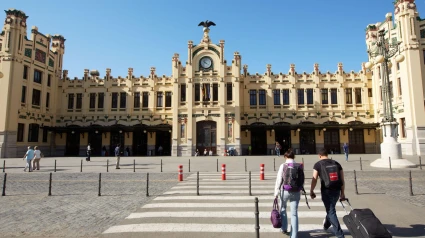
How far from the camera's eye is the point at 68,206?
829 cm

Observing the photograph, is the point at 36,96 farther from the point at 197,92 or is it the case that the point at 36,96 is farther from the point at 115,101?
the point at 197,92

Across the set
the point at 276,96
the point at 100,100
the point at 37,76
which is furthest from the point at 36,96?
the point at 276,96

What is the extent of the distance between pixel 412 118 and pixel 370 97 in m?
8.44

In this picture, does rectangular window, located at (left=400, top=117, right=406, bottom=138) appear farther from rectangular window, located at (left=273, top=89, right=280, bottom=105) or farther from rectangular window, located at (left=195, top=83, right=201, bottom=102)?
rectangular window, located at (left=195, top=83, right=201, bottom=102)

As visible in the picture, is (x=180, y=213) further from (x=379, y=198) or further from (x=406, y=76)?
(x=406, y=76)

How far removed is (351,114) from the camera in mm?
36188

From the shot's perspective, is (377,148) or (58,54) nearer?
(377,148)

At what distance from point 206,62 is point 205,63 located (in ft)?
0.63

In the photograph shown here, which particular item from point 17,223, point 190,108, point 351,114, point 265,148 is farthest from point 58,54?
point 351,114

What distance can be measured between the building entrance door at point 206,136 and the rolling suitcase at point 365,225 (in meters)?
30.2

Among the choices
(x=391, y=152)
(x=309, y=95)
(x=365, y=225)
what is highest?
(x=309, y=95)

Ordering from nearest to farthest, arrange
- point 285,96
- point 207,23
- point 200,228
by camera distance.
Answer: point 200,228
point 207,23
point 285,96

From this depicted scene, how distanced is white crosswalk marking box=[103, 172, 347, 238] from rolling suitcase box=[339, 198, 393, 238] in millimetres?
1623

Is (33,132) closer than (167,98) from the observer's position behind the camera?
Yes
